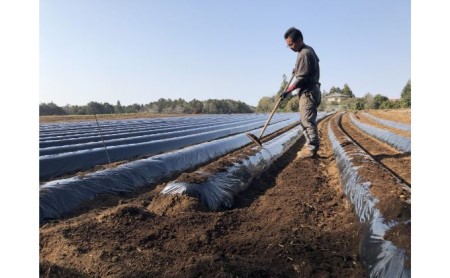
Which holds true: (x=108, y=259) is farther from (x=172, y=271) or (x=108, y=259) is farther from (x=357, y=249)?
Result: (x=357, y=249)

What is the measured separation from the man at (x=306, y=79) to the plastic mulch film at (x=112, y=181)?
195 centimetres

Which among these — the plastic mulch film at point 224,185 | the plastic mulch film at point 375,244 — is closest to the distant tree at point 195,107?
the plastic mulch film at point 224,185

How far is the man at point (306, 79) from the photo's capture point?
5.36 m

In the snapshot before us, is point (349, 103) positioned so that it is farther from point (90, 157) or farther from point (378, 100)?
point (90, 157)

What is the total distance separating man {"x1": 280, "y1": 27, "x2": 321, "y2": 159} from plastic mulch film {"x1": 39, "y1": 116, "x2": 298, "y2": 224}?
6.39 feet

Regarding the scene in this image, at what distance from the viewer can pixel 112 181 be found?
4363 millimetres

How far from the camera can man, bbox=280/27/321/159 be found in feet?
17.6

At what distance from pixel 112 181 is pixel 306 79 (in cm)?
314

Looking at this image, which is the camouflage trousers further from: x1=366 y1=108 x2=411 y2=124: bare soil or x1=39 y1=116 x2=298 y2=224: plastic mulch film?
x1=366 y1=108 x2=411 y2=124: bare soil

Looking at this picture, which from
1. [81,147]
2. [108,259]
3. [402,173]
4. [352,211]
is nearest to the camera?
[108,259]

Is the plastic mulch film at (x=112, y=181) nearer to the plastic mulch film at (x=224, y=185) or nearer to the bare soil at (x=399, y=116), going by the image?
the plastic mulch film at (x=224, y=185)

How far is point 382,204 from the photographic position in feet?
8.34
